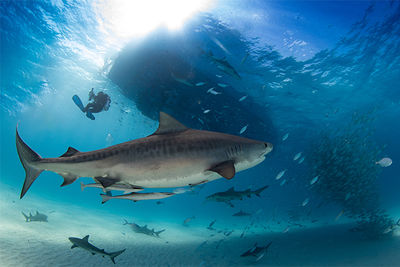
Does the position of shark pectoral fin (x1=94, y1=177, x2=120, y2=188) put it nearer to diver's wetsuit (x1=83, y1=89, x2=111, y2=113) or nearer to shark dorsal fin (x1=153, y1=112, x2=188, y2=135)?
shark dorsal fin (x1=153, y1=112, x2=188, y2=135)

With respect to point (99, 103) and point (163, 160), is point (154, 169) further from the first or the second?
point (99, 103)

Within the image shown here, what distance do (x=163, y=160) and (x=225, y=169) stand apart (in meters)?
0.66

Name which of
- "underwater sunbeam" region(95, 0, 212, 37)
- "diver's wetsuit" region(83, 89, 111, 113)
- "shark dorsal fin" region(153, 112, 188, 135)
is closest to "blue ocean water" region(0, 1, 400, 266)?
"underwater sunbeam" region(95, 0, 212, 37)

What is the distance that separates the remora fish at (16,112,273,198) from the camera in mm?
2031

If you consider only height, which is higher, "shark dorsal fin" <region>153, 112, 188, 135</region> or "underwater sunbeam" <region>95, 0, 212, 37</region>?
"underwater sunbeam" <region>95, 0, 212, 37</region>

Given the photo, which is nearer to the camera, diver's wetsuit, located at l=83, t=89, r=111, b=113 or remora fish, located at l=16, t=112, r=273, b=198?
remora fish, located at l=16, t=112, r=273, b=198

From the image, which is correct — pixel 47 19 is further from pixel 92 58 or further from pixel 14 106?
pixel 14 106

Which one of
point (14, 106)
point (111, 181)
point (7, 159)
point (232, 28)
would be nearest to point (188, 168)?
point (111, 181)

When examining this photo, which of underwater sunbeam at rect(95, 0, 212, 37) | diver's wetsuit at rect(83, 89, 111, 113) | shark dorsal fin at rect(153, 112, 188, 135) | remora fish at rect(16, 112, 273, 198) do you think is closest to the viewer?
remora fish at rect(16, 112, 273, 198)

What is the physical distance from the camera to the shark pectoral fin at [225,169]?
1.93 m

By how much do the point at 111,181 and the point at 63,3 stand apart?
1615cm

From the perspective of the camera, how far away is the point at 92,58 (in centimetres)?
1819

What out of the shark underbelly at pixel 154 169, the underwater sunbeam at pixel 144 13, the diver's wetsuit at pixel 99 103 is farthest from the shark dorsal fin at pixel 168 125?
the underwater sunbeam at pixel 144 13

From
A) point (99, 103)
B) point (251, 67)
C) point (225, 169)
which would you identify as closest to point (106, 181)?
point (225, 169)
